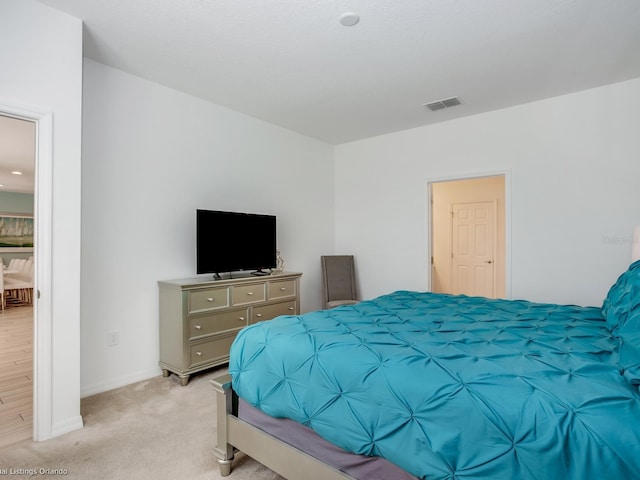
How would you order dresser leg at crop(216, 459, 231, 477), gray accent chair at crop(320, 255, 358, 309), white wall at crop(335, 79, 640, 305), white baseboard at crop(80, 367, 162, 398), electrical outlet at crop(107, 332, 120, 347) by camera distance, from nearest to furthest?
dresser leg at crop(216, 459, 231, 477) → white baseboard at crop(80, 367, 162, 398) → electrical outlet at crop(107, 332, 120, 347) → white wall at crop(335, 79, 640, 305) → gray accent chair at crop(320, 255, 358, 309)

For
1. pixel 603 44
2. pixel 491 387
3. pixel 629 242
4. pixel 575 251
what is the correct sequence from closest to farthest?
pixel 491 387 < pixel 603 44 < pixel 629 242 < pixel 575 251

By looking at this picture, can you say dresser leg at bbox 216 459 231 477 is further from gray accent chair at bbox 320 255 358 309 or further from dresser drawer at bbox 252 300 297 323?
gray accent chair at bbox 320 255 358 309

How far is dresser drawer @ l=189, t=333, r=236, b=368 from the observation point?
3.15 m

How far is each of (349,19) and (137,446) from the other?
3.02 m

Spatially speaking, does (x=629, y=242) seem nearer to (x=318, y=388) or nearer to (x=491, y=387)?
(x=491, y=387)

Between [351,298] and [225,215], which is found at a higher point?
[225,215]

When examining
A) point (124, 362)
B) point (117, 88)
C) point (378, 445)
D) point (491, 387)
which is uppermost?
point (117, 88)

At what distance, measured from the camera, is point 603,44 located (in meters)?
2.72


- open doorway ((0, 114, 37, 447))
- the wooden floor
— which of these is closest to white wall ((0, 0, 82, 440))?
open doorway ((0, 114, 37, 447))

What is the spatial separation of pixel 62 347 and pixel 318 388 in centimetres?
187

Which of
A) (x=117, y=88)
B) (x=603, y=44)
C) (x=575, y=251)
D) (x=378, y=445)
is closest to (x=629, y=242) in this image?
(x=575, y=251)

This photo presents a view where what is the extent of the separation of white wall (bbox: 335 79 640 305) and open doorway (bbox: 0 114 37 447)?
3.88 meters

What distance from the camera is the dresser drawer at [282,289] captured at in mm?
3883

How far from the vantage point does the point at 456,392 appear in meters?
1.28
